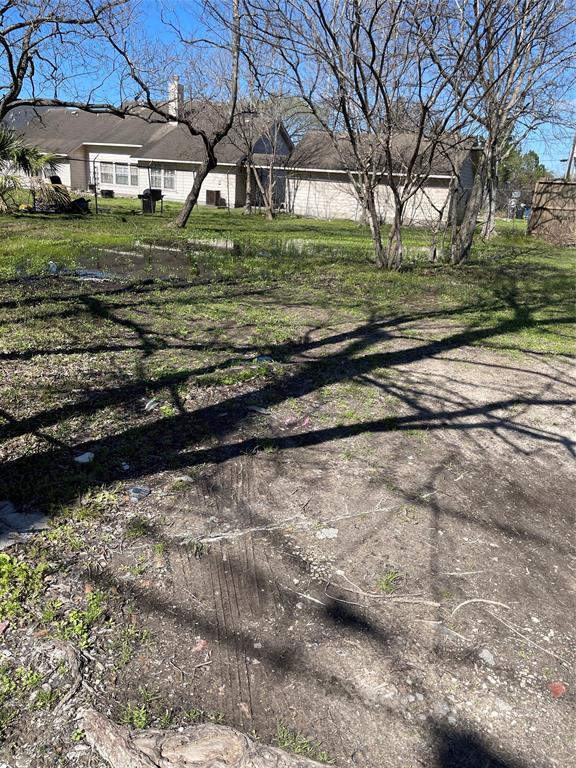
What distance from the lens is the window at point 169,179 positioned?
3030cm

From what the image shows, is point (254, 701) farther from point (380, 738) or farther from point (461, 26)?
point (461, 26)

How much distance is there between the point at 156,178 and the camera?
30.7m

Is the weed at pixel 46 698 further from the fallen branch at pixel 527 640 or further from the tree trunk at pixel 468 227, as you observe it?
the tree trunk at pixel 468 227

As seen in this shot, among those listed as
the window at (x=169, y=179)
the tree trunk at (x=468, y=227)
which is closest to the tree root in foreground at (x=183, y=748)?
the tree trunk at (x=468, y=227)

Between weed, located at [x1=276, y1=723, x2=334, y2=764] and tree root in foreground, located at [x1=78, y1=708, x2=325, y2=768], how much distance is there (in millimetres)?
20

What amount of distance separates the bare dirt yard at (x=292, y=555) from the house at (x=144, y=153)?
23.8 meters

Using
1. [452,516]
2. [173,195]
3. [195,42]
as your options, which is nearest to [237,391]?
[452,516]

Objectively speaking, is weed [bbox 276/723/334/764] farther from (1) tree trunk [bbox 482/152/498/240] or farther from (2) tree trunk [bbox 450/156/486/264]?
(1) tree trunk [bbox 482/152/498/240]

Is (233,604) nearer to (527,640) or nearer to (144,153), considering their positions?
(527,640)

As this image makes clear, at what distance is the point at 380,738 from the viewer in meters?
1.79

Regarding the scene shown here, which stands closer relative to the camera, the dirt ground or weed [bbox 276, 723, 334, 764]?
weed [bbox 276, 723, 334, 764]

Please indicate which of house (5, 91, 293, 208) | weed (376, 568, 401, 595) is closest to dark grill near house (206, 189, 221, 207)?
house (5, 91, 293, 208)

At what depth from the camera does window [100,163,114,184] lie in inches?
1282

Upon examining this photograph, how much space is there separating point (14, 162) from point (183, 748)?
18.4 metres
